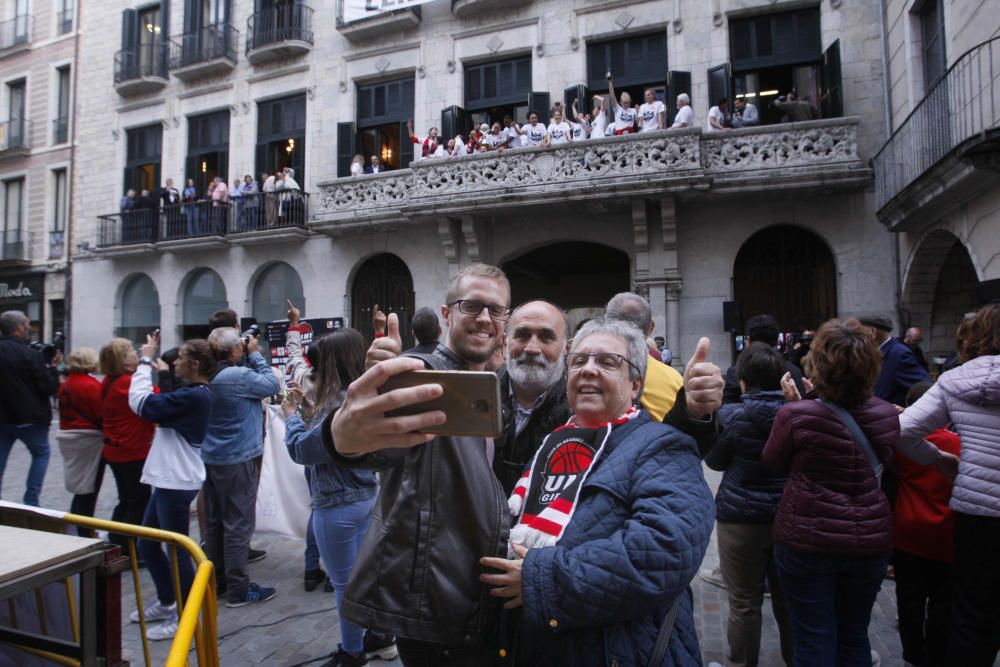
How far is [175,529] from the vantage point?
4.19m

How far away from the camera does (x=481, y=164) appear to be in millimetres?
13055

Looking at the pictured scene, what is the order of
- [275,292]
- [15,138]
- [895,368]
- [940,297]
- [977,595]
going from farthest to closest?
1. [15,138]
2. [275,292]
3. [940,297]
4. [895,368]
5. [977,595]

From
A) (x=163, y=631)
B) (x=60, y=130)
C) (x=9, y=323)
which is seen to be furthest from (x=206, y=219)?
(x=163, y=631)

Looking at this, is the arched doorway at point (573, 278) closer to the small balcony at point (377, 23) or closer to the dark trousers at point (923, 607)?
the small balcony at point (377, 23)

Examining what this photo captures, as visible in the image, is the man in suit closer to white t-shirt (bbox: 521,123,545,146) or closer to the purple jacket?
the purple jacket

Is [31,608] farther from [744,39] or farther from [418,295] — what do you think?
[744,39]

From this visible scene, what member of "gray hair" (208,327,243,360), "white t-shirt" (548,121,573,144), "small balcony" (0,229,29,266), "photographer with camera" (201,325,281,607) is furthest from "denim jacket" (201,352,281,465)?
"small balcony" (0,229,29,266)

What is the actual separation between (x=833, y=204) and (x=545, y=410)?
1200 centimetres

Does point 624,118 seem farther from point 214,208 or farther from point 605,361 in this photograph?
point 214,208

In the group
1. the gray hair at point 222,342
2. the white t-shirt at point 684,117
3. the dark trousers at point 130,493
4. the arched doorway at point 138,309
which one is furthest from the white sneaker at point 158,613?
the arched doorway at point 138,309

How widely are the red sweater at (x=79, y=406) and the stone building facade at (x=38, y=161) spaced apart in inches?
704

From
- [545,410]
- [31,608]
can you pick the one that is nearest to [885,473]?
[545,410]

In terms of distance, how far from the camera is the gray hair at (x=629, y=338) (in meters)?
2.08

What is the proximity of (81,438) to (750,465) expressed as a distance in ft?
18.7
